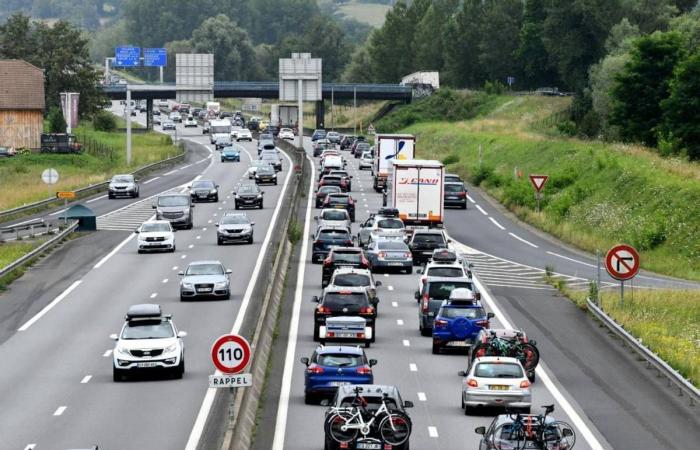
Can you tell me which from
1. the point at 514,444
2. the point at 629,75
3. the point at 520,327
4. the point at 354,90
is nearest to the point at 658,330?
the point at 520,327

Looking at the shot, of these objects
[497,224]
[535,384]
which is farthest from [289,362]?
[497,224]

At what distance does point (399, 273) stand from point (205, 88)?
8223 cm

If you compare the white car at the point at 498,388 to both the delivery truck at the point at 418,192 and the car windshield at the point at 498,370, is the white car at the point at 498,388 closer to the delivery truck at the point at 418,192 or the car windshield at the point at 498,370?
the car windshield at the point at 498,370

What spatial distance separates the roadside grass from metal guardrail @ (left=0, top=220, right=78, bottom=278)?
19550 millimetres

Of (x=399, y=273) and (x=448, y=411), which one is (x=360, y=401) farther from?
(x=399, y=273)

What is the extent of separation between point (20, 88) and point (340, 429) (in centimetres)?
10618

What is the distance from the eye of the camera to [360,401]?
24.8 metres

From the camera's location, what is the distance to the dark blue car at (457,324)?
3744cm

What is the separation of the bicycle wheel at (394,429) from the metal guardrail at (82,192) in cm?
5073

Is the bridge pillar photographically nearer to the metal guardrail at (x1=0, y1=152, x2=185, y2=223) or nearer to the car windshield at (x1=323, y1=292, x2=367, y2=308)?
the metal guardrail at (x1=0, y1=152, x2=185, y2=223)

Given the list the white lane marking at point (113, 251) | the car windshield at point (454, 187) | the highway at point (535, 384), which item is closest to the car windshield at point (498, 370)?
the highway at point (535, 384)

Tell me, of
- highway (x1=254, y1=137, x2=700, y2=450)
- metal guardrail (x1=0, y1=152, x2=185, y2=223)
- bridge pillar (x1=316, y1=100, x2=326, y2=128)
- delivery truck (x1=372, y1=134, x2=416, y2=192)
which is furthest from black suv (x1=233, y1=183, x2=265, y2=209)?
bridge pillar (x1=316, y1=100, x2=326, y2=128)

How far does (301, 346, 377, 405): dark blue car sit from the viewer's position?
1165 inches

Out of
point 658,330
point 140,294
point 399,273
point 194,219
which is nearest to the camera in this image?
point 658,330
